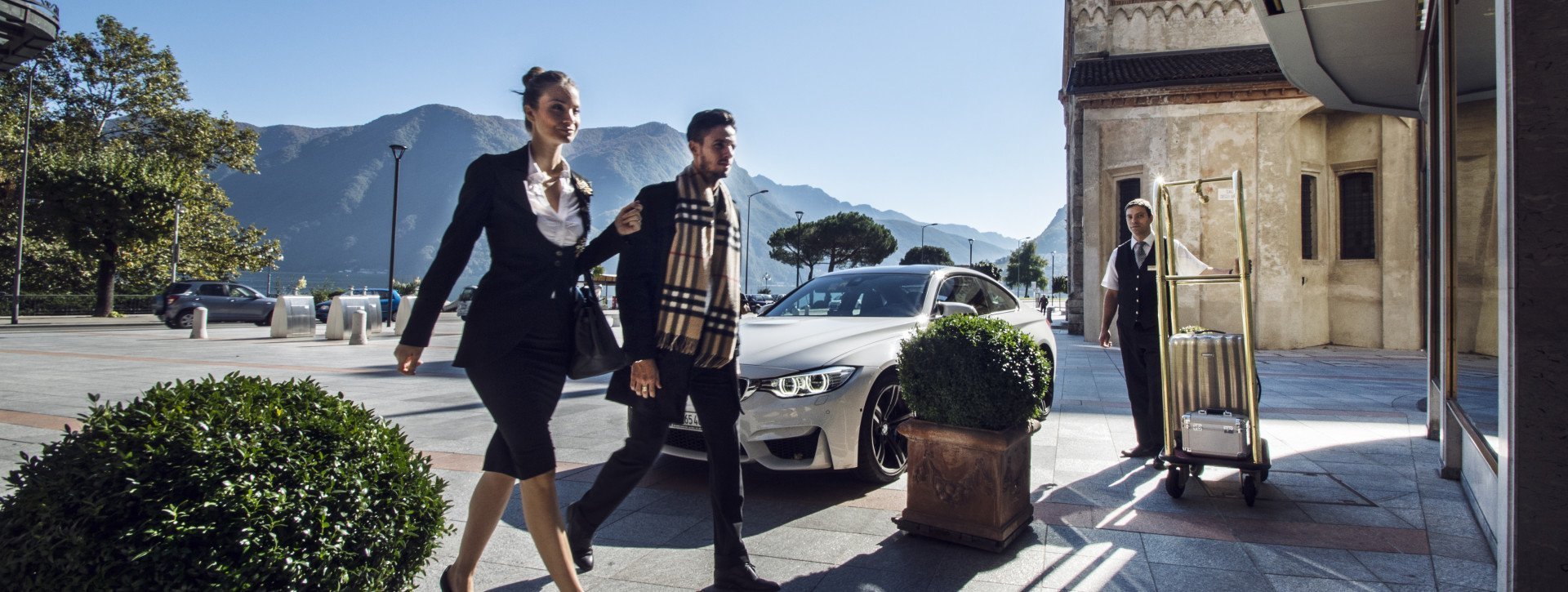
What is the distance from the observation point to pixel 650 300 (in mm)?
2857

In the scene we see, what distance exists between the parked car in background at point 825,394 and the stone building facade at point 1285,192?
13.6m

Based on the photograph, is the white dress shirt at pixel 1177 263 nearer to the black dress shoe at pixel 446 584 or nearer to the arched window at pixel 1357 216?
the black dress shoe at pixel 446 584

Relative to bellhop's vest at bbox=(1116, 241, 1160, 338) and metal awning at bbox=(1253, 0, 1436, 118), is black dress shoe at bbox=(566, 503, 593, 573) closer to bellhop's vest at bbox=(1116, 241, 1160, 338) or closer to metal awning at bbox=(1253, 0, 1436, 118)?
bellhop's vest at bbox=(1116, 241, 1160, 338)

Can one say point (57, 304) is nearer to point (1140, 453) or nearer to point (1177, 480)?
point (1140, 453)


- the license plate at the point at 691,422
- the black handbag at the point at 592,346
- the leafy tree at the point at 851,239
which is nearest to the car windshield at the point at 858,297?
the license plate at the point at 691,422

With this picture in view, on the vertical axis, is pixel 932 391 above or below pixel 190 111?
below

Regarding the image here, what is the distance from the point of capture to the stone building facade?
1672 cm

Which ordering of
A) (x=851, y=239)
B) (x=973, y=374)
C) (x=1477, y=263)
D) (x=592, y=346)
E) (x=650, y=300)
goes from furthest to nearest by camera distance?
1. (x=851, y=239)
2. (x=1477, y=263)
3. (x=973, y=374)
4. (x=650, y=300)
5. (x=592, y=346)

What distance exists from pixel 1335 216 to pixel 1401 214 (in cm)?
114

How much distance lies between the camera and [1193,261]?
5.24 meters

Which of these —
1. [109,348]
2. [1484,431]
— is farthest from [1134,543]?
[109,348]

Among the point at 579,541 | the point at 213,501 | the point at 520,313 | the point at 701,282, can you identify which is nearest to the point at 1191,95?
the point at 701,282

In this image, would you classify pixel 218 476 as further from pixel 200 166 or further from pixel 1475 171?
pixel 200 166

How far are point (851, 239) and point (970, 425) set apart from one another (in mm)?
75002
